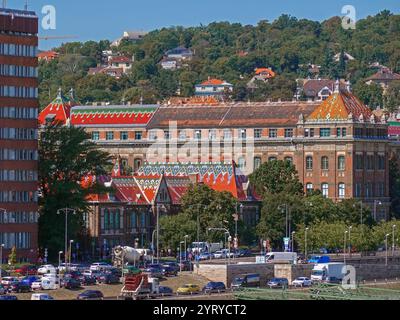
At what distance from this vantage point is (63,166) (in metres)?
178

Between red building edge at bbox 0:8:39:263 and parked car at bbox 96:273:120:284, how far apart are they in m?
15.6

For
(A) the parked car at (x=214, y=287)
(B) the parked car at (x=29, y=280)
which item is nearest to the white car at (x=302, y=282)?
(A) the parked car at (x=214, y=287)

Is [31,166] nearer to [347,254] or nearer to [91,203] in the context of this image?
[91,203]

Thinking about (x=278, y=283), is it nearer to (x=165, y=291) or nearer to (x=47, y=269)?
(x=165, y=291)

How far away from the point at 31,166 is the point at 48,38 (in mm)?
16805

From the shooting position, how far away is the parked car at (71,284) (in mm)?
146125

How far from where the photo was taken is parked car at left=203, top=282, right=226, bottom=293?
152m

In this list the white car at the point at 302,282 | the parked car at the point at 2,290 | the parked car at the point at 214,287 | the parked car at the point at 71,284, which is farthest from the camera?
the white car at the point at 302,282

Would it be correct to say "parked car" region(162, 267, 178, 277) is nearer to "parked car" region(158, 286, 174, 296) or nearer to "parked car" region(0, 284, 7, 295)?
"parked car" region(158, 286, 174, 296)

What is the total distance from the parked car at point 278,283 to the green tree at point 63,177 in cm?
1918

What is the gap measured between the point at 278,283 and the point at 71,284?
22.3m

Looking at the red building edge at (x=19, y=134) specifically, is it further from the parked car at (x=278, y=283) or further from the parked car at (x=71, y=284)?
the parked car at (x=278, y=283)

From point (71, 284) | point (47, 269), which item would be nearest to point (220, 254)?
point (47, 269)
